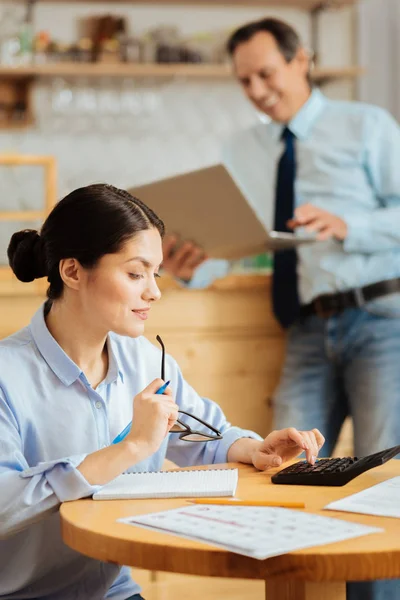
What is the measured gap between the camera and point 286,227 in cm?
290

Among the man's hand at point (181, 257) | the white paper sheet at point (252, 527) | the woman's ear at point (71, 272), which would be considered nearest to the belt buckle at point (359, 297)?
the man's hand at point (181, 257)

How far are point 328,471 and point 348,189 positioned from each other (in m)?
1.52

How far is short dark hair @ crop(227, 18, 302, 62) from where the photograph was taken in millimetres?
2916

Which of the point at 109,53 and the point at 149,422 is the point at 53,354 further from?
the point at 109,53

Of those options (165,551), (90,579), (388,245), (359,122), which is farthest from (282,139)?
(165,551)

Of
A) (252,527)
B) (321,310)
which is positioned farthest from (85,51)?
(252,527)

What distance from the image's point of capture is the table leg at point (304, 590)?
3.68ft

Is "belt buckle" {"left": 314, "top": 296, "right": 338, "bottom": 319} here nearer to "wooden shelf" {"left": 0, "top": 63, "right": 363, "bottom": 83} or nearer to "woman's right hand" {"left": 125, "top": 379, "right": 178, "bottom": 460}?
"woman's right hand" {"left": 125, "top": 379, "right": 178, "bottom": 460}

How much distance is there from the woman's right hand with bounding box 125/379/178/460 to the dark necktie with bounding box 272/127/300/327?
5.07ft

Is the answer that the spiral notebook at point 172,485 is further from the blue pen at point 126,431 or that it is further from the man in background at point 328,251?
the man in background at point 328,251

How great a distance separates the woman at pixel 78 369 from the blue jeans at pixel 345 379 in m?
1.08

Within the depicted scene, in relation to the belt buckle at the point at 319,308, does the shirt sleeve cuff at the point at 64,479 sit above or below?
above

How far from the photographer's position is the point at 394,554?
104 cm

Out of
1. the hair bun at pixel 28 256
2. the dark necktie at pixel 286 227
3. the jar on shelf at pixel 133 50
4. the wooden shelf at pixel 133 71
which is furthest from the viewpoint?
the jar on shelf at pixel 133 50
